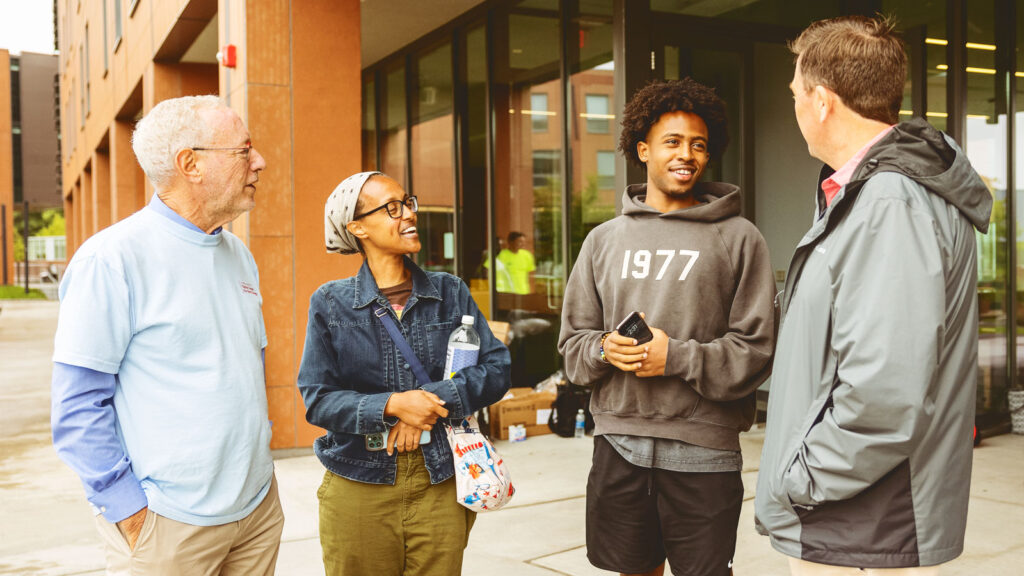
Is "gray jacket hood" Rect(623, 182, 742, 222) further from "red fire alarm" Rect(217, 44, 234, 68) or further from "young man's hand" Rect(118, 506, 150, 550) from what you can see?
"red fire alarm" Rect(217, 44, 234, 68)

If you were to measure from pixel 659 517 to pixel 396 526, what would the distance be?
808 millimetres

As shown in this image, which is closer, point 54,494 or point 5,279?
point 54,494

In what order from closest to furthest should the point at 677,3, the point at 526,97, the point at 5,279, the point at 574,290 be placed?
the point at 574,290 < the point at 677,3 < the point at 526,97 < the point at 5,279

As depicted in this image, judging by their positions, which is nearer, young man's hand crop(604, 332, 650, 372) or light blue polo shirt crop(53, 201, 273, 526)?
light blue polo shirt crop(53, 201, 273, 526)

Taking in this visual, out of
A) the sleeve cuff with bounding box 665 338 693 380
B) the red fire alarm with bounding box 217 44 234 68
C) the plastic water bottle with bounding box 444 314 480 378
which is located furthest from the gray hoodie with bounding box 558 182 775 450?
the red fire alarm with bounding box 217 44 234 68

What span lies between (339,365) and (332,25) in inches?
199

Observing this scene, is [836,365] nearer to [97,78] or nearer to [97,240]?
[97,240]

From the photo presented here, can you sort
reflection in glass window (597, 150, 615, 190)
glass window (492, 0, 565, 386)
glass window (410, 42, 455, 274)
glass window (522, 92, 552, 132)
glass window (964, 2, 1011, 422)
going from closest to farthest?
glass window (964, 2, 1011, 422) < reflection in glass window (597, 150, 615, 190) < glass window (492, 0, 565, 386) < glass window (522, 92, 552, 132) < glass window (410, 42, 455, 274)

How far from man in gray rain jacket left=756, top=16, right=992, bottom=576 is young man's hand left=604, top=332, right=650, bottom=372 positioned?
58 centimetres

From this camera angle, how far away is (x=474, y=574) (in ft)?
13.4

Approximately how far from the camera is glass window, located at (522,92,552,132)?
816 centimetres

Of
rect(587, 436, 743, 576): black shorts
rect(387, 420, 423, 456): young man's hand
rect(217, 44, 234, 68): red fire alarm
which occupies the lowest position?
rect(587, 436, 743, 576): black shorts

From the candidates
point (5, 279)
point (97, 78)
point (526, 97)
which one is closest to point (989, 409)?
point (526, 97)

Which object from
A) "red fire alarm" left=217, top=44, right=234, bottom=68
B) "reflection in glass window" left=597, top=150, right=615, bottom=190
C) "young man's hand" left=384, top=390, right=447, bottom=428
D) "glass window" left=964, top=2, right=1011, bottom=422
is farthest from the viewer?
"reflection in glass window" left=597, top=150, right=615, bottom=190
